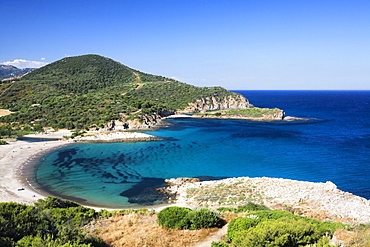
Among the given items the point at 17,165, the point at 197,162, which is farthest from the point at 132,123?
the point at 17,165

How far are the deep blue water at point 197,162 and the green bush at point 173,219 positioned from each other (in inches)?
400

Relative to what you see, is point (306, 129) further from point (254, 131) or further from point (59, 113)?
point (59, 113)

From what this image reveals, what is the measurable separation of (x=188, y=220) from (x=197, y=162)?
78.0ft

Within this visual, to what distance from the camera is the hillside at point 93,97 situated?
65750 mm

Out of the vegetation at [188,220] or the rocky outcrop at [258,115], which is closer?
the vegetation at [188,220]

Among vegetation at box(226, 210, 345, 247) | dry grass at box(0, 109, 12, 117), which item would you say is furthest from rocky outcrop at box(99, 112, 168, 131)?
vegetation at box(226, 210, 345, 247)

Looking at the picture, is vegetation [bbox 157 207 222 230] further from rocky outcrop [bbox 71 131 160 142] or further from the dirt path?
rocky outcrop [bbox 71 131 160 142]

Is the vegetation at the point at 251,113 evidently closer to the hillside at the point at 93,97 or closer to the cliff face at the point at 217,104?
the cliff face at the point at 217,104

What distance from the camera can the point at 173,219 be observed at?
13.4 m

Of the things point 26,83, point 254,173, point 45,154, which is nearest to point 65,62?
point 26,83

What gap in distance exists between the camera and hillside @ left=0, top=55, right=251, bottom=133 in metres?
65.8

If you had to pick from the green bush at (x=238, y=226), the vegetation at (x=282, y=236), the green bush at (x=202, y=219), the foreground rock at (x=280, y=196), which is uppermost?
the vegetation at (x=282, y=236)

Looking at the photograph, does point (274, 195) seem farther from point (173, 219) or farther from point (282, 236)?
point (282, 236)

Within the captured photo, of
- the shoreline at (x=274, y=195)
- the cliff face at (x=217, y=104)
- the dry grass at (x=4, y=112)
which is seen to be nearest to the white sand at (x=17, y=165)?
the shoreline at (x=274, y=195)
